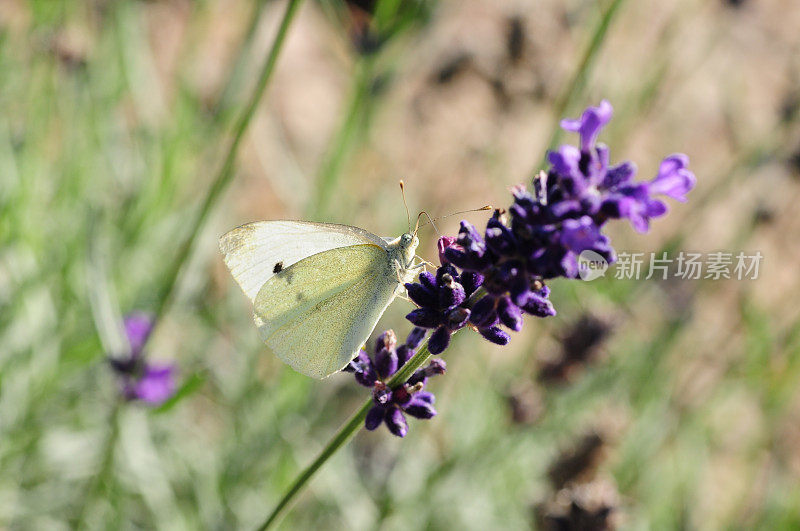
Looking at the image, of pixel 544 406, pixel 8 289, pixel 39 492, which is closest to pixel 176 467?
pixel 39 492

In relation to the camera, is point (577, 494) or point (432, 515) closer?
point (577, 494)

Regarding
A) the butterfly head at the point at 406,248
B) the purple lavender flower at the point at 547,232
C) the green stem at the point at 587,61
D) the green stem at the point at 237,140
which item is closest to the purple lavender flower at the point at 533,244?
the purple lavender flower at the point at 547,232

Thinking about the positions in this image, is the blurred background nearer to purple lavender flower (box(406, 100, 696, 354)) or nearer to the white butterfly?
→ the white butterfly

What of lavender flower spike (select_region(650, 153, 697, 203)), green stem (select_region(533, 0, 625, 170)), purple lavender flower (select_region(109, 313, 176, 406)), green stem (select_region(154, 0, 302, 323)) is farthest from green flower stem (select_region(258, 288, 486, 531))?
purple lavender flower (select_region(109, 313, 176, 406))

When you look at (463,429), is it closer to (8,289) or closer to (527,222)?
(8,289)

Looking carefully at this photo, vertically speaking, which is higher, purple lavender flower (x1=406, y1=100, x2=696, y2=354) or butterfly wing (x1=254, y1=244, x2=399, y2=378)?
purple lavender flower (x1=406, y1=100, x2=696, y2=354)
